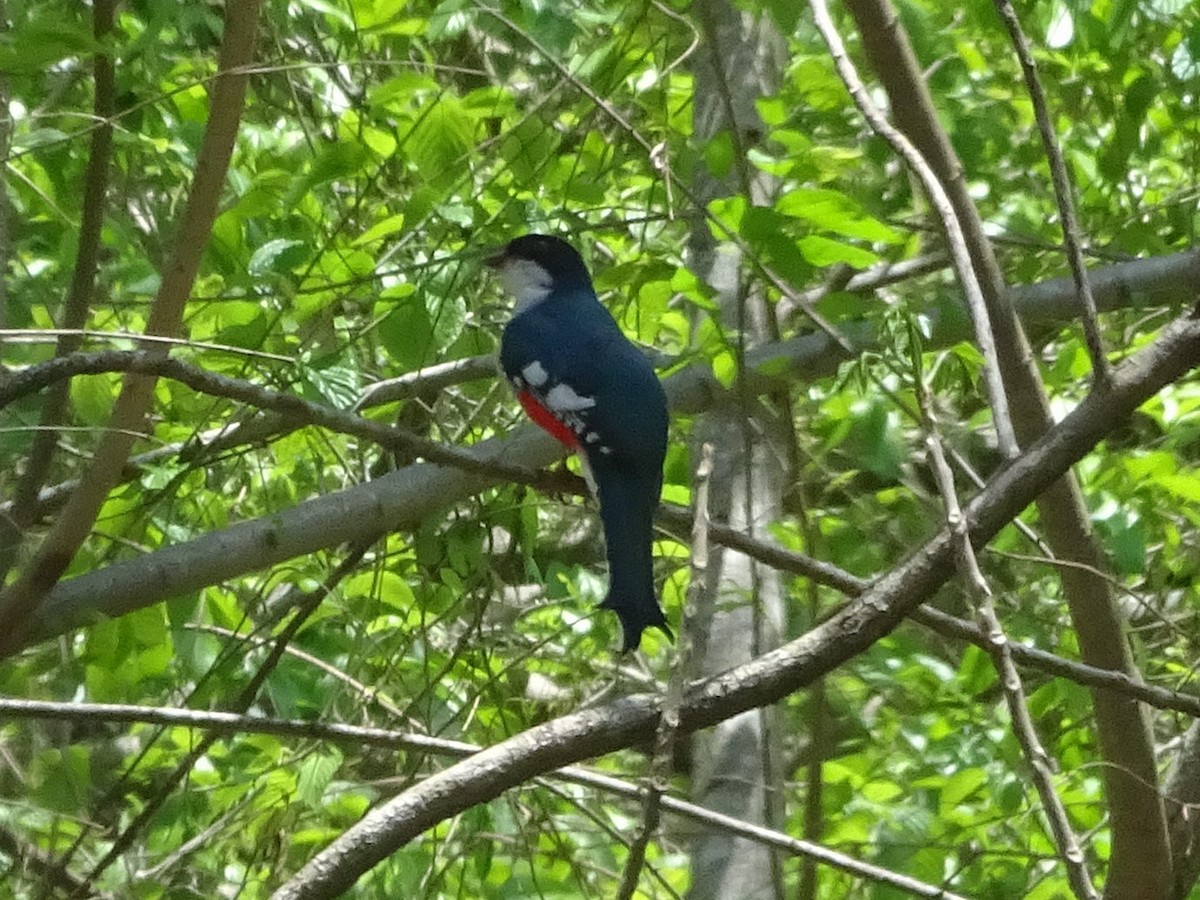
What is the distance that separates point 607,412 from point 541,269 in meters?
0.76

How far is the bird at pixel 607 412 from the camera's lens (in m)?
2.23

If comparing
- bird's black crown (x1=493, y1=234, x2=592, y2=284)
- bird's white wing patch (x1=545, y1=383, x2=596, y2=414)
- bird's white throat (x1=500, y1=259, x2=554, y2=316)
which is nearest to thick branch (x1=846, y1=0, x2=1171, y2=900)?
bird's white wing patch (x1=545, y1=383, x2=596, y2=414)

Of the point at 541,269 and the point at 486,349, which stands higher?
the point at 541,269

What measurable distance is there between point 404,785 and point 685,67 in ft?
Result: 4.86

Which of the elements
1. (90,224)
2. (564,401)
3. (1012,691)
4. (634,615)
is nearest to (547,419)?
(564,401)

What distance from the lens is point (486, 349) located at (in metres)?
2.79

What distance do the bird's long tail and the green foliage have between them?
220 millimetres

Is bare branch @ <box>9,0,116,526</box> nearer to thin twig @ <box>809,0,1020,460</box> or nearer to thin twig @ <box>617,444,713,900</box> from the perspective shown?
thin twig @ <box>809,0,1020,460</box>

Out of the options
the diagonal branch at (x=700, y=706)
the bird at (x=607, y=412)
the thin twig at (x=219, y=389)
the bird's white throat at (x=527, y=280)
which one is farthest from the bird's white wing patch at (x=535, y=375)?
the diagonal branch at (x=700, y=706)

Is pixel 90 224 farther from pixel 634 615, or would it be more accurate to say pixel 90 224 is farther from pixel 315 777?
pixel 634 615

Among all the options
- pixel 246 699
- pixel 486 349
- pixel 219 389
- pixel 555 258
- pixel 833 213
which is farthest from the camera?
pixel 555 258

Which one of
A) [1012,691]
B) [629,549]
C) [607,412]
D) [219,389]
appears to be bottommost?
[1012,691]

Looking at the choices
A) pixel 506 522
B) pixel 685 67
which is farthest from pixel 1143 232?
pixel 506 522

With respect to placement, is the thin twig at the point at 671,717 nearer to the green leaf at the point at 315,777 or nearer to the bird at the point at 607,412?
the bird at the point at 607,412
